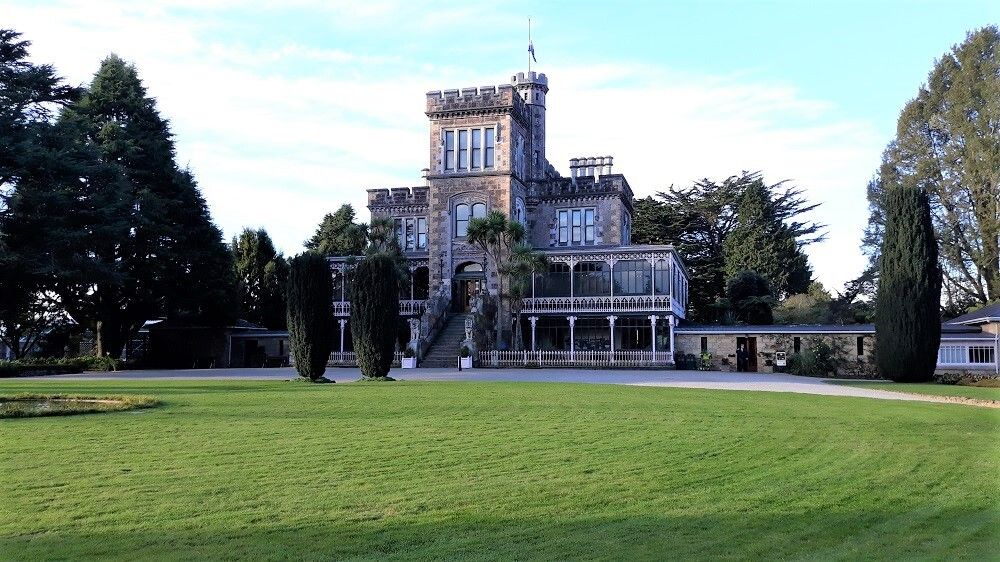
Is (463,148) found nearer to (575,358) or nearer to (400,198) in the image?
(400,198)

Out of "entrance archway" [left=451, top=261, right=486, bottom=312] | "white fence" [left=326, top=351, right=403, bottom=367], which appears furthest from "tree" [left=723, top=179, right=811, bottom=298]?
"white fence" [left=326, top=351, right=403, bottom=367]

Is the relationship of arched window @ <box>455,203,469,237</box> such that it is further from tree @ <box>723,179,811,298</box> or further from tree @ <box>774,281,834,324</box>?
tree @ <box>723,179,811,298</box>

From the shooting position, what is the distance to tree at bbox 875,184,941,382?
1176 inches

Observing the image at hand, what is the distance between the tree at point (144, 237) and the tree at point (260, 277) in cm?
788

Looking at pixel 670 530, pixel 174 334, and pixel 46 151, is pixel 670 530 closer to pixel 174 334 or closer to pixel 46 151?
pixel 46 151

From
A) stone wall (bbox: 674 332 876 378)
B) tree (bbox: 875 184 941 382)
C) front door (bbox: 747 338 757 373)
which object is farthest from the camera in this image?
front door (bbox: 747 338 757 373)

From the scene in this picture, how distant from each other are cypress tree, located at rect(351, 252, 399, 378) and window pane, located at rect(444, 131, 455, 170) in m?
19.6

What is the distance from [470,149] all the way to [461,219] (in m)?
3.76

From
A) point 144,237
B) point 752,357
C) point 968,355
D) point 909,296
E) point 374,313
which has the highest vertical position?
point 144,237

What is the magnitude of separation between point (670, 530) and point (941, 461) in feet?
15.9

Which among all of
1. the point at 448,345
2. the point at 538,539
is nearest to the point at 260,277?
the point at 448,345

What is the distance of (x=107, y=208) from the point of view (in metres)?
37.8

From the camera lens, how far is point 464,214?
46.4 metres

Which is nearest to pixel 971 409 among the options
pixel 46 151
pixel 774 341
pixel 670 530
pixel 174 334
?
pixel 670 530
